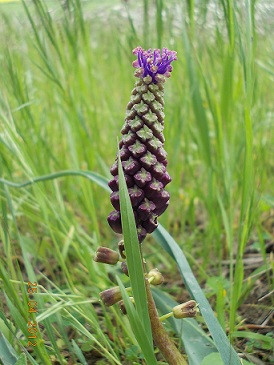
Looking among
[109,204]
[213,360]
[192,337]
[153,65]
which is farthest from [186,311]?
[109,204]

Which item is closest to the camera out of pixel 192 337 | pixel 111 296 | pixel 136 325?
Answer: pixel 136 325

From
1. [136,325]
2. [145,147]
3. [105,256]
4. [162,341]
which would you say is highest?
[145,147]

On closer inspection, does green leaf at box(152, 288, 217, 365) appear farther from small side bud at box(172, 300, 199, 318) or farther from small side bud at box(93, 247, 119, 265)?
small side bud at box(93, 247, 119, 265)

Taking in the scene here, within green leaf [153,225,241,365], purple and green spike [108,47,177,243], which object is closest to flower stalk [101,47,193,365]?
purple and green spike [108,47,177,243]

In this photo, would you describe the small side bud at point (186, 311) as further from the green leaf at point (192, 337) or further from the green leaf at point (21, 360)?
A: the green leaf at point (21, 360)

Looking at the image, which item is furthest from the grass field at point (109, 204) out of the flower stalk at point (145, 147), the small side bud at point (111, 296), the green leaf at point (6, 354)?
the flower stalk at point (145, 147)

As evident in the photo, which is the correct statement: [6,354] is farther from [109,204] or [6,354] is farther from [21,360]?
[109,204]
